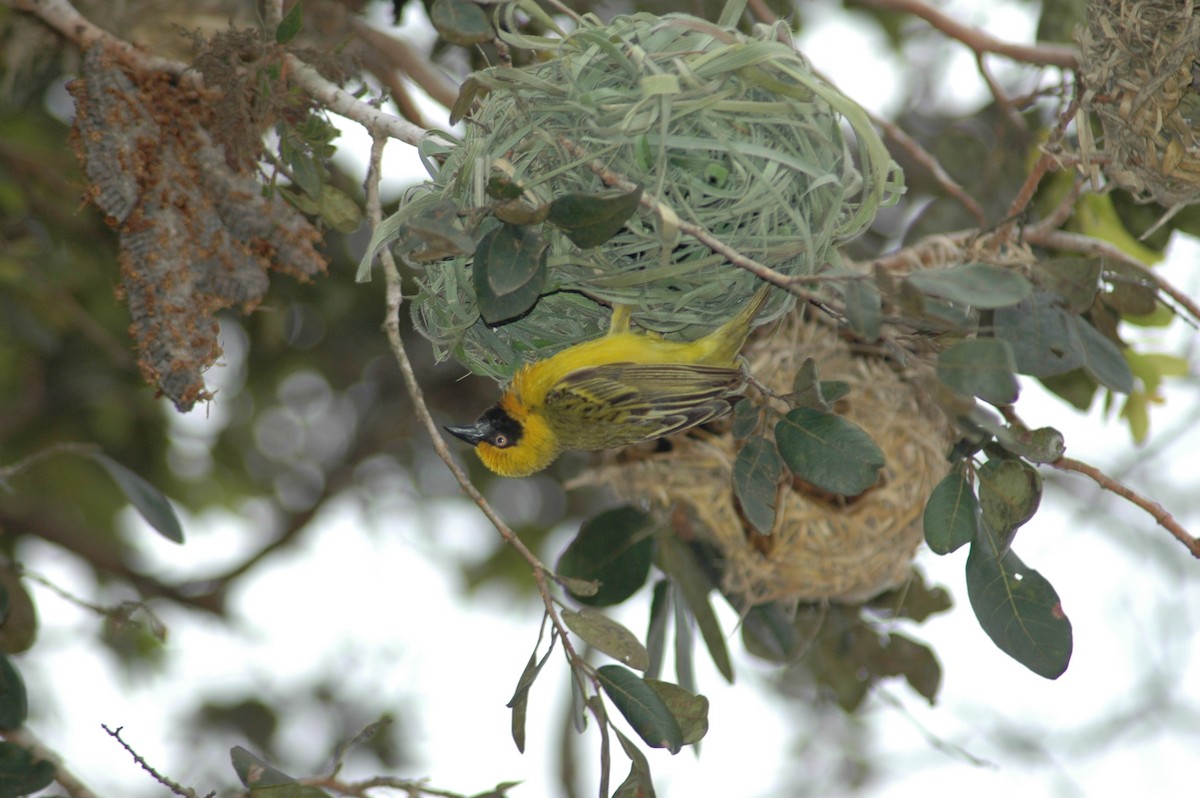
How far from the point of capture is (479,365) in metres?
2.16

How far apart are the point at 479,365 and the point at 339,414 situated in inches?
107

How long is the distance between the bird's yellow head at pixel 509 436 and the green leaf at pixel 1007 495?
3.03ft

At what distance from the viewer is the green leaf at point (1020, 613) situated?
180 centimetres

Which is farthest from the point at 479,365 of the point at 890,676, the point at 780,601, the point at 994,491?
the point at 890,676

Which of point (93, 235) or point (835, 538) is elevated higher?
point (835, 538)

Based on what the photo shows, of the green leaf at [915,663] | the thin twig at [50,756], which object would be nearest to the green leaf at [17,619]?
the thin twig at [50,756]

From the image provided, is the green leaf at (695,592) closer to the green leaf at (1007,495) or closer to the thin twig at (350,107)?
the green leaf at (1007,495)

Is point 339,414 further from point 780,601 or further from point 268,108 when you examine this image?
point 268,108

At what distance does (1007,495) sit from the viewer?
68.8 inches

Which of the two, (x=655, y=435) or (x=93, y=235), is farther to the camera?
(x=93, y=235)

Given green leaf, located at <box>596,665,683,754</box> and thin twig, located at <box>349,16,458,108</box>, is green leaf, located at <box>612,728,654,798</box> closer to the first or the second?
green leaf, located at <box>596,665,683,754</box>

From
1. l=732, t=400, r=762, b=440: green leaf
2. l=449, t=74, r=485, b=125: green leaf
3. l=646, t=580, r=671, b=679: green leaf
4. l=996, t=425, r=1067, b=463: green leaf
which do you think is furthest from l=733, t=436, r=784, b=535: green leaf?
l=646, t=580, r=671, b=679: green leaf

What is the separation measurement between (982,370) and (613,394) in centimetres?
85

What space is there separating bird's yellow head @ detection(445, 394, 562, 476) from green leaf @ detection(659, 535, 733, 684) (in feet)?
2.47
